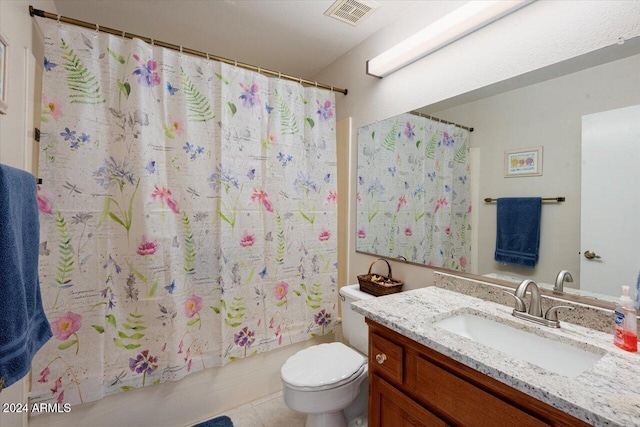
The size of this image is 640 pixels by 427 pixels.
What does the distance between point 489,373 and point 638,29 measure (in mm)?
1248

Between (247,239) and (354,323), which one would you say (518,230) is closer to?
(354,323)

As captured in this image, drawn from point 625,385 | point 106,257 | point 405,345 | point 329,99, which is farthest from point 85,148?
point 625,385

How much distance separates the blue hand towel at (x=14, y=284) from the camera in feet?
2.44

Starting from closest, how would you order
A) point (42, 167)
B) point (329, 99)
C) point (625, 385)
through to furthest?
1. point (625, 385)
2. point (42, 167)
3. point (329, 99)

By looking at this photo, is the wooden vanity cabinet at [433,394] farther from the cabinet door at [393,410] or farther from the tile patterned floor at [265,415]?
the tile patterned floor at [265,415]

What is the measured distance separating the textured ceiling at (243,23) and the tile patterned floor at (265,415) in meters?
2.47

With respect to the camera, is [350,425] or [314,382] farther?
[350,425]

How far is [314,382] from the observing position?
134 centimetres

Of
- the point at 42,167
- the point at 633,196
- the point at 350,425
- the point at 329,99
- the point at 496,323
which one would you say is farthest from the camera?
the point at 329,99

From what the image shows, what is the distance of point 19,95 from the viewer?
1183mm

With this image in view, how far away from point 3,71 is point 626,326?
2244 millimetres

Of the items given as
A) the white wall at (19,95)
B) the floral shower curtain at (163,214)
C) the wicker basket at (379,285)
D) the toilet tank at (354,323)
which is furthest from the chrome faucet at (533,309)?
the white wall at (19,95)

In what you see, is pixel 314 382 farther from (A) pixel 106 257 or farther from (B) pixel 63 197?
(B) pixel 63 197

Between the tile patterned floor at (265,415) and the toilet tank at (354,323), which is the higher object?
the toilet tank at (354,323)
